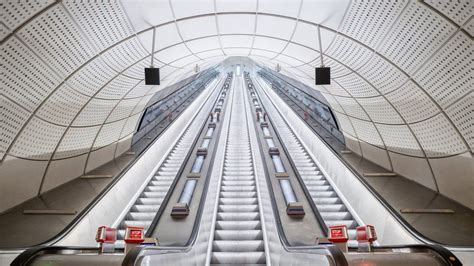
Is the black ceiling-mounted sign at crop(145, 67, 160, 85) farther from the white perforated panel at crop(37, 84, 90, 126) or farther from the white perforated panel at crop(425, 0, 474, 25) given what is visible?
the white perforated panel at crop(425, 0, 474, 25)

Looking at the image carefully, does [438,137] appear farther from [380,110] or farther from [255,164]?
[255,164]

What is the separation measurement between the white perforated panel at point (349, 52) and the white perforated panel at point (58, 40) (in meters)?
4.57

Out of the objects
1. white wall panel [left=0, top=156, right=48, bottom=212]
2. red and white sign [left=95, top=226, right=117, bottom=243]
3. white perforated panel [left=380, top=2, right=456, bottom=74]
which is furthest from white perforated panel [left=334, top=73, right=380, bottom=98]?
white wall panel [left=0, top=156, right=48, bottom=212]

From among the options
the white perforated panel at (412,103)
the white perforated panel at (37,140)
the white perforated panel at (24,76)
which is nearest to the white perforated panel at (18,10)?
the white perforated panel at (24,76)

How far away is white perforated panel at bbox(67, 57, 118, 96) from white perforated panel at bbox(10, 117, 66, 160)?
0.93 metres

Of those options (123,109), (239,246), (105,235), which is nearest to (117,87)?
(123,109)

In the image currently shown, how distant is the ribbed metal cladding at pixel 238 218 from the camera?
6.46m

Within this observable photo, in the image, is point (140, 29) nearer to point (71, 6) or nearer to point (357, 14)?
point (71, 6)

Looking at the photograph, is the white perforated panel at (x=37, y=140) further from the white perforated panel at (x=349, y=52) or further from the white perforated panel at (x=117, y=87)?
the white perforated panel at (x=349, y=52)

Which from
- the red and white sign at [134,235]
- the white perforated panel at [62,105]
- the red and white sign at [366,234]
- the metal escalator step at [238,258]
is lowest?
the metal escalator step at [238,258]

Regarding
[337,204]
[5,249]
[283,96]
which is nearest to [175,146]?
[337,204]

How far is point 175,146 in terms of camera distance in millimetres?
13617

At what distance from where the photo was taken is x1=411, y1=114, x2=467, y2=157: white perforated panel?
5754 millimetres

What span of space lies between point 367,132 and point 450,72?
4472 mm
